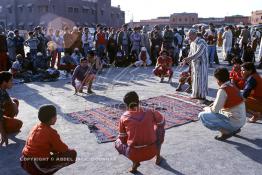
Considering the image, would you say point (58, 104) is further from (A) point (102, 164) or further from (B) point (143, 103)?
(A) point (102, 164)

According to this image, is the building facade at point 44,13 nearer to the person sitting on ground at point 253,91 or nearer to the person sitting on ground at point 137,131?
the person sitting on ground at point 253,91

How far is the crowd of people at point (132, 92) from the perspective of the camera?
400 centimetres

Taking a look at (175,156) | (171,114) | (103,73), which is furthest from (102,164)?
(103,73)

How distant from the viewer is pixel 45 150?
154 inches

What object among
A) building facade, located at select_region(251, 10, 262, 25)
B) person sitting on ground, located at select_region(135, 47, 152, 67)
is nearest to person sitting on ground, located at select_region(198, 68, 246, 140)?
person sitting on ground, located at select_region(135, 47, 152, 67)

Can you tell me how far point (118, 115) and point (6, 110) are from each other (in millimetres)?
2318

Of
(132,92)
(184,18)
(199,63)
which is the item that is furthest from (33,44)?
(184,18)

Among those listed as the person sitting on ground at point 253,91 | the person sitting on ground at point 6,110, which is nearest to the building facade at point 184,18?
the person sitting on ground at point 253,91

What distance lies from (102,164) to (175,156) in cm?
105

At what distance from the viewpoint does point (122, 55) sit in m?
15.8

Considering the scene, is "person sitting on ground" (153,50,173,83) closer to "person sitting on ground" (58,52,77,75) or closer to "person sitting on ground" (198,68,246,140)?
"person sitting on ground" (58,52,77,75)

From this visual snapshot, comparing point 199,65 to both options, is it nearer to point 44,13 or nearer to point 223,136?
point 223,136

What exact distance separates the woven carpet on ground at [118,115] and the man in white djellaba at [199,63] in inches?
15.0

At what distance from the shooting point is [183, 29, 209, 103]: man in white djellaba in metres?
8.17
